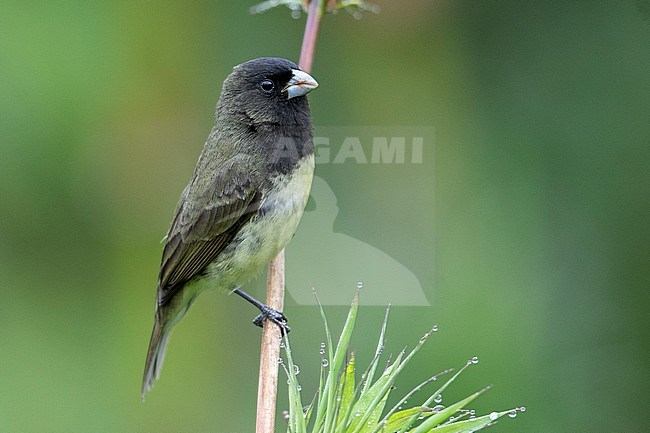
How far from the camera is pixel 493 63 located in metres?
4.52

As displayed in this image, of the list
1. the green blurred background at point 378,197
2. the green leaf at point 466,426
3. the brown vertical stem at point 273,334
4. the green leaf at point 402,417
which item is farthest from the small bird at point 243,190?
the green leaf at point 466,426

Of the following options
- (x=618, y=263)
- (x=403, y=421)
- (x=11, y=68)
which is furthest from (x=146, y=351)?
(x=403, y=421)

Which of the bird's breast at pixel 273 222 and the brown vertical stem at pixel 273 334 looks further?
the bird's breast at pixel 273 222

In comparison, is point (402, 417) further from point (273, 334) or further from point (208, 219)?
point (208, 219)

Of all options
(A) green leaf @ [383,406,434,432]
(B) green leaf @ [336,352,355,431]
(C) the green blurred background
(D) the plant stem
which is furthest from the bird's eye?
(A) green leaf @ [383,406,434,432]

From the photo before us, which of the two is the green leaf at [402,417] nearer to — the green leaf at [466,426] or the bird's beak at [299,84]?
the green leaf at [466,426]

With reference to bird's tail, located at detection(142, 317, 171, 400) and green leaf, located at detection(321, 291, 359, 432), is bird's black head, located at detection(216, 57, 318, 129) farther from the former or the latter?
green leaf, located at detection(321, 291, 359, 432)

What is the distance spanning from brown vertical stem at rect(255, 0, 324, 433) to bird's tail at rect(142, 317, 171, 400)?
62 cm

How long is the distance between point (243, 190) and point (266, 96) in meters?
0.41

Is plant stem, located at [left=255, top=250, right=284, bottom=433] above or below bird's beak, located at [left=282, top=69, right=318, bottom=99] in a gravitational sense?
below

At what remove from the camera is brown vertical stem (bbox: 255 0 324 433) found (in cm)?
221

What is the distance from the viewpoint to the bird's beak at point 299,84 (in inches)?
136

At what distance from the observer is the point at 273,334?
9.58 ft

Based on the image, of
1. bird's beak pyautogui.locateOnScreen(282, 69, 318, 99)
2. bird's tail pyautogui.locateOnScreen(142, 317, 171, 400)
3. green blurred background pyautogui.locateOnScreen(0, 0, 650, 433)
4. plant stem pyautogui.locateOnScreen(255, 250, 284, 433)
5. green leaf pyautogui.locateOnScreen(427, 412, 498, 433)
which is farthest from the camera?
green blurred background pyautogui.locateOnScreen(0, 0, 650, 433)
